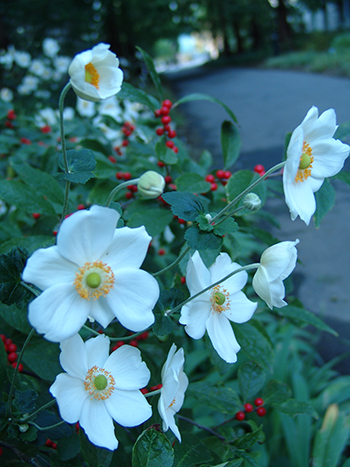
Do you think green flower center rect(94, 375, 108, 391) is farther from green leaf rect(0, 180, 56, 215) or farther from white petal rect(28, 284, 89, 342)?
green leaf rect(0, 180, 56, 215)

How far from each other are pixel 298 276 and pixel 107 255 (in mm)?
3168

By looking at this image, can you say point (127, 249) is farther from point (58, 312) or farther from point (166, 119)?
point (166, 119)

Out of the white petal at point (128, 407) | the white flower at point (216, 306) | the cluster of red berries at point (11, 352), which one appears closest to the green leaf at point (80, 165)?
the white flower at point (216, 306)

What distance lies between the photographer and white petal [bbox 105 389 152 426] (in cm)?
67

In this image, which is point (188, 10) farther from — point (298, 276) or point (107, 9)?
point (298, 276)

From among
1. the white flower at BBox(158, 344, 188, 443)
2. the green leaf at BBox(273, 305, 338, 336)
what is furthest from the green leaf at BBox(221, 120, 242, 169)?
the white flower at BBox(158, 344, 188, 443)

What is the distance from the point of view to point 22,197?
1.06m

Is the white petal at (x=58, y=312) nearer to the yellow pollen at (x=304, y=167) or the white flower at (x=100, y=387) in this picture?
the white flower at (x=100, y=387)

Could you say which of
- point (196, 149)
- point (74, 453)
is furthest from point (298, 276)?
point (196, 149)

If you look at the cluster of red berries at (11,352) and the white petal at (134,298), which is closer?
the white petal at (134,298)

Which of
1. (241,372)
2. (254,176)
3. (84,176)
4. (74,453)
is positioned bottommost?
(241,372)

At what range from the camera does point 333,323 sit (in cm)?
297

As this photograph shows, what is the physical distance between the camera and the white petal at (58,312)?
1.79 feet

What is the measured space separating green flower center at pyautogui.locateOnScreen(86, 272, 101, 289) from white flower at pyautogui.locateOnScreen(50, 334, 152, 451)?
0.10 m
